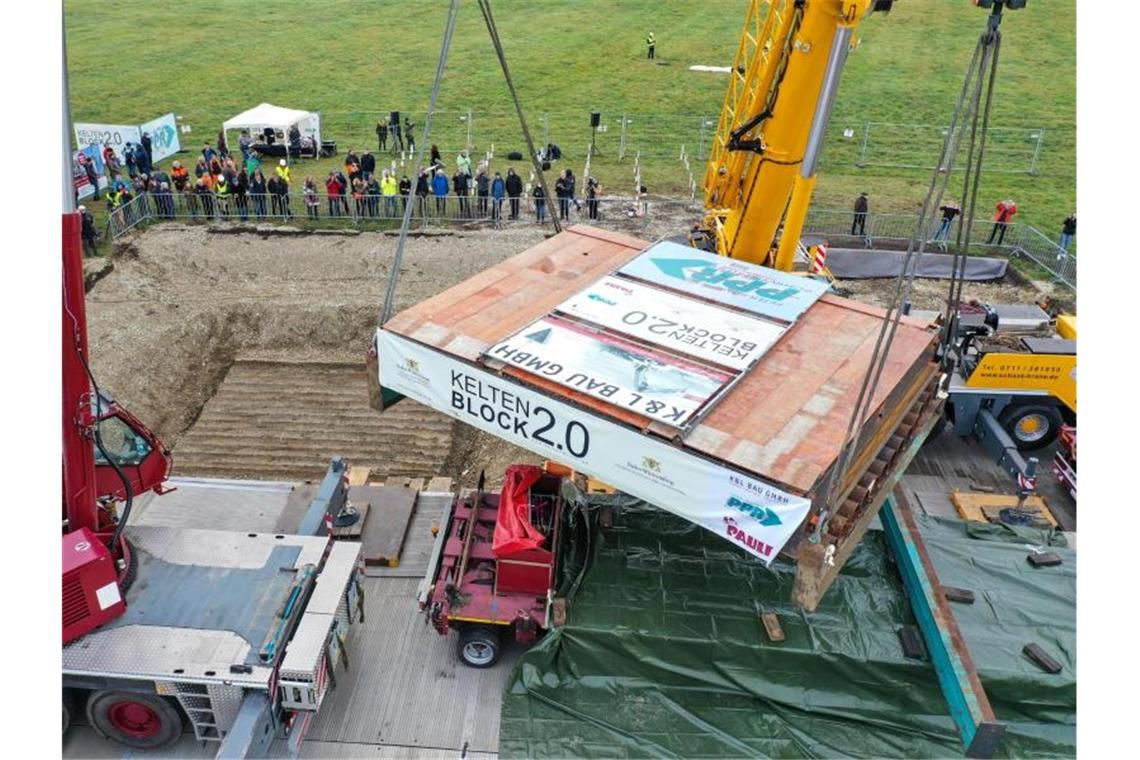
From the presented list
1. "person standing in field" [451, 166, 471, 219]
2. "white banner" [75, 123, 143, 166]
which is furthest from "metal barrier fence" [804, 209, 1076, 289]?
"white banner" [75, 123, 143, 166]

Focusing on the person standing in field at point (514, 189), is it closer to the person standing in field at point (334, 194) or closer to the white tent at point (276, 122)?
the person standing in field at point (334, 194)

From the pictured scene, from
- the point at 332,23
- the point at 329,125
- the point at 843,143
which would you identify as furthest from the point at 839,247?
the point at 332,23

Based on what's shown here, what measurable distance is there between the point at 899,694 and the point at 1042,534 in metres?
4.52

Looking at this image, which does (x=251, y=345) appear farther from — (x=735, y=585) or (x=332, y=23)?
(x=332, y=23)

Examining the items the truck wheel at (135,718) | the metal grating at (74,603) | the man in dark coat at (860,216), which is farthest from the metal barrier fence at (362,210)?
the truck wheel at (135,718)

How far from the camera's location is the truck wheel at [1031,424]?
15.2 m

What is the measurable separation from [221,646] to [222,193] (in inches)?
741

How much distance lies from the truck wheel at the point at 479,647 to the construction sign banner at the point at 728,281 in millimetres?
5090

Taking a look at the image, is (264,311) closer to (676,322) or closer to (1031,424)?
(676,322)

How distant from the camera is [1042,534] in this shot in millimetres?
12141

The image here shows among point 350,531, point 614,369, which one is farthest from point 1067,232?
point 350,531

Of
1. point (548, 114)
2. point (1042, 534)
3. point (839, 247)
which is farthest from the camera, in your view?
point (548, 114)

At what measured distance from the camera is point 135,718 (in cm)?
884

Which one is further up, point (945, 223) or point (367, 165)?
point (367, 165)
